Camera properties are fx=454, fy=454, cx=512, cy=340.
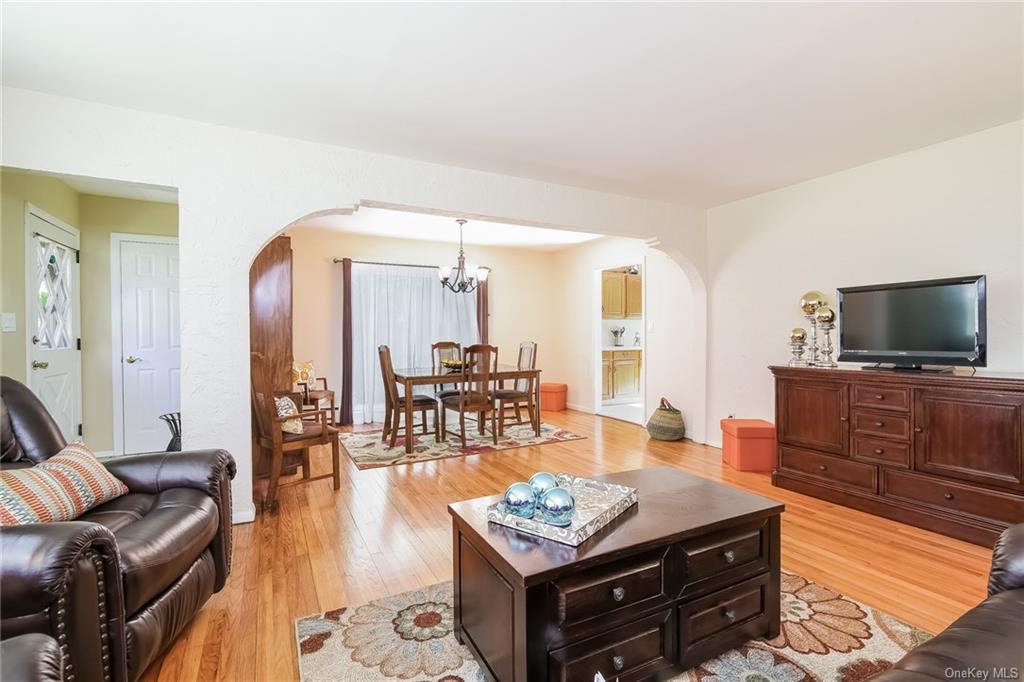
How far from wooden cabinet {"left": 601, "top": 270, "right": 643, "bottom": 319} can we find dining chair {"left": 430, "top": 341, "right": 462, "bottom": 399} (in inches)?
94.8

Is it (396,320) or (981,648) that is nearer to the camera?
(981,648)

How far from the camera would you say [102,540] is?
1.24 m

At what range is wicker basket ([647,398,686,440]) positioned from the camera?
4.84 m

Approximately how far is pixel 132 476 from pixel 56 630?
0.95 meters

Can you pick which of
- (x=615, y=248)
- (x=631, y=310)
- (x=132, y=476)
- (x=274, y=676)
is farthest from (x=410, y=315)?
(x=274, y=676)

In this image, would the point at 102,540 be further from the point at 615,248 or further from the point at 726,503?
the point at 615,248

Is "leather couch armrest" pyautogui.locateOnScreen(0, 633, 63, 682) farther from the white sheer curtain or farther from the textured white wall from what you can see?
the white sheer curtain

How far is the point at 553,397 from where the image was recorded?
271 inches

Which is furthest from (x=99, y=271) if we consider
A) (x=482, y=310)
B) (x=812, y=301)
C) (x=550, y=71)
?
(x=812, y=301)

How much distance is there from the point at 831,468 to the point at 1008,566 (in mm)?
2066

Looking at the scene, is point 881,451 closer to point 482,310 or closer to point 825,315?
point 825,315

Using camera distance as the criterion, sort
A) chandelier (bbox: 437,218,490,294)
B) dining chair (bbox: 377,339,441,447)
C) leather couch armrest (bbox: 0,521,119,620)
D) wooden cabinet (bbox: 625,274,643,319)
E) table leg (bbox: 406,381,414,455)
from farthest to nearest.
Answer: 1. wooden cabinet (bbox: 625,274,643,319)
2. chandelier (bbox: 437,218,490,294)
3. dining chair (bbox: 377,339,441,447)
4. table leg (bbox: 406,381,414,455)
5. leather couch armrest (bbox: 0,521,119,620)

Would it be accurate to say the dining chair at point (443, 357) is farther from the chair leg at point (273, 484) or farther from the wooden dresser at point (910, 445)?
the wooden dresser at point (910, 445)

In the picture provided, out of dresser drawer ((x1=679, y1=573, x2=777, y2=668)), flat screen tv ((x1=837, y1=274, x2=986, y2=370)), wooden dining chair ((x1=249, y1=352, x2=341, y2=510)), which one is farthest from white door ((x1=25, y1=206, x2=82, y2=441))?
flat screen tv ((x1=837, y1=274, x2=986, y2=370))
